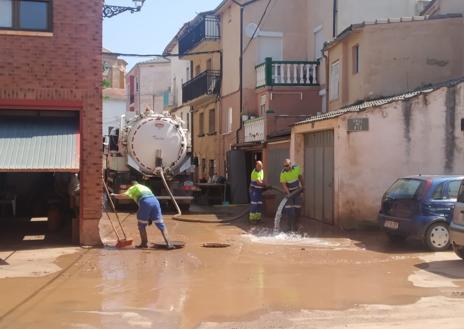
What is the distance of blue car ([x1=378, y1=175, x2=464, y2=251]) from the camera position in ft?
38.8

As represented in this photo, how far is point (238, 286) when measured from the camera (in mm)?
8906

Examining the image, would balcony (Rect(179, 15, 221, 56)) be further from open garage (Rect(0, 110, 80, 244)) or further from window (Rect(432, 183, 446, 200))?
window (Rect(432, 183, 446, 200))

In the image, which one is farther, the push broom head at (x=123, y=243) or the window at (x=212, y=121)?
the window at (x=212, y=121)

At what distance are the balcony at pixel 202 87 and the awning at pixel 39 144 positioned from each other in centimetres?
1817

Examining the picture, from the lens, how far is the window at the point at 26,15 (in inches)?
479

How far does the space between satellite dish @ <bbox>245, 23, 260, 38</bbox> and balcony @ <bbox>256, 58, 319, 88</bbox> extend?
7.39ft

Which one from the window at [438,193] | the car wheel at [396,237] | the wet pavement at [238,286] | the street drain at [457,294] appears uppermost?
the window at [438,193]

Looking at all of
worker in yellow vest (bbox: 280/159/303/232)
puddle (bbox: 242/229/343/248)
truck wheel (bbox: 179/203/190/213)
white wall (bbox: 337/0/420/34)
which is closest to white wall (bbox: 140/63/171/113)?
white wall (bbox: 337/0/420/34)

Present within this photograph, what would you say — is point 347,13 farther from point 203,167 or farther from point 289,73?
point 203,167

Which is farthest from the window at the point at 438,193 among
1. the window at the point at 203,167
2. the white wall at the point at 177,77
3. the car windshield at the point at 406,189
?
the white wall at the point at 177,77

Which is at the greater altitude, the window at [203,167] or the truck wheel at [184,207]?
the window at [203,167]

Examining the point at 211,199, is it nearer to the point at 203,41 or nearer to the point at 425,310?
the point at 203,41

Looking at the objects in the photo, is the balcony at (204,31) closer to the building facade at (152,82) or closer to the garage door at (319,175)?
the garage door at (319,175)

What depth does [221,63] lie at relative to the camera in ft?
99.0
